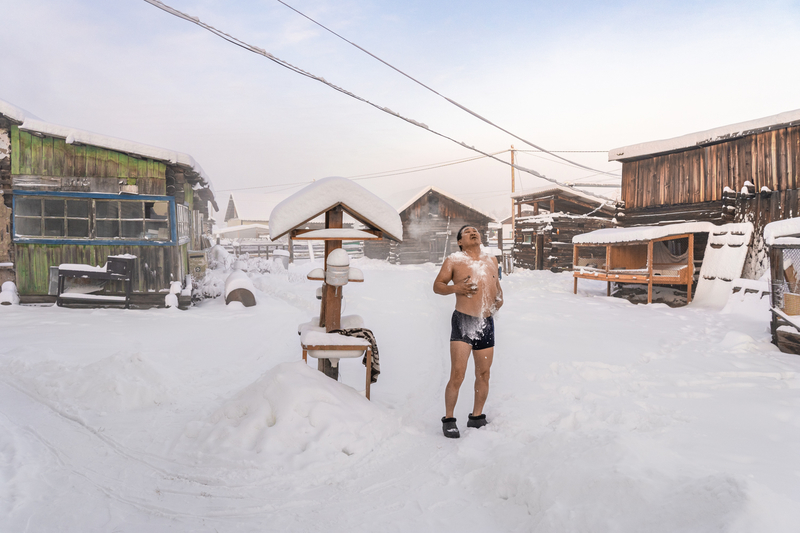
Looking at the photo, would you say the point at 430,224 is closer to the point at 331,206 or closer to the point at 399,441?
the point at 331,206

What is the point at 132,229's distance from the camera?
37.3 feet

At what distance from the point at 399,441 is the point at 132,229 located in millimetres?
10757

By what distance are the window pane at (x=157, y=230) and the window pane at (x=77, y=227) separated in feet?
4.90

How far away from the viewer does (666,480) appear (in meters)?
2.55

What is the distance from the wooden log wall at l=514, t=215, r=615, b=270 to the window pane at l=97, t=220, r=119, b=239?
1799 cm

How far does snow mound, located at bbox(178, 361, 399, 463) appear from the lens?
3.55m

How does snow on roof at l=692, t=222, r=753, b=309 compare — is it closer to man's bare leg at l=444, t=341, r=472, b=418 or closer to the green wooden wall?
man's bare leg at l=444, t=341, r=472, b=418

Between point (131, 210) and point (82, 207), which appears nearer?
point (82, 207)

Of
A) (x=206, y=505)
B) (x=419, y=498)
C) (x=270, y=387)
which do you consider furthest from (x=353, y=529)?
(x=270, y=387)

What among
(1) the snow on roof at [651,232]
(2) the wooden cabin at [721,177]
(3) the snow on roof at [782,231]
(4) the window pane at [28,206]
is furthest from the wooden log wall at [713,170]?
(4) the window pane at [28,206]

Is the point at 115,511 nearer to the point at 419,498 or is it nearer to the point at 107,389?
the point at 419,498

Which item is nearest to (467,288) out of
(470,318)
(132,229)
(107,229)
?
(470,318)

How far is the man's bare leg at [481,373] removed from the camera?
3.98 metres

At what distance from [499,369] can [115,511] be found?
462 centimetres
